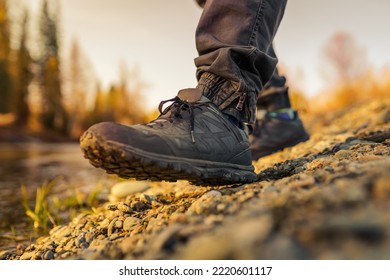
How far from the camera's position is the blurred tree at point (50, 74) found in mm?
23312

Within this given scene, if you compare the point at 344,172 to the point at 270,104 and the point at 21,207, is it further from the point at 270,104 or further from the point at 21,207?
the point at 21,207

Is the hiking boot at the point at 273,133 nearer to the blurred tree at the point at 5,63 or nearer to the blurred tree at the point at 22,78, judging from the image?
the blurred tree at the point at 5,63

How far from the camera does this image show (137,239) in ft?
2.77

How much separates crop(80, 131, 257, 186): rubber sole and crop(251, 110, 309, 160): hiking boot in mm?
885

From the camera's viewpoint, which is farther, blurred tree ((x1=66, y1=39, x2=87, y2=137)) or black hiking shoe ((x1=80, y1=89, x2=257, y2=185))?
blurred tree ((x1=66, y1=39, x2=87, y2=137))

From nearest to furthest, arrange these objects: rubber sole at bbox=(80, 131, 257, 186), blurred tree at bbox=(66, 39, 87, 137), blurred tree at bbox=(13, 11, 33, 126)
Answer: rubber sole at bbox=(80, 131, 257, 186) → blurred tree at bbox=(13, 11, 33, 126) → blurred tree at bbox=(66, 39, 87, 137)

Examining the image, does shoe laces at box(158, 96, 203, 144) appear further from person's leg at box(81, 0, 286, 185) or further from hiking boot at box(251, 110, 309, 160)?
hiking boot at box(251, 110, 309, 160)

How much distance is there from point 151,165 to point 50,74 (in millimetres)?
24768

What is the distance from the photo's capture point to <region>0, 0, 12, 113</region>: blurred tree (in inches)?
689

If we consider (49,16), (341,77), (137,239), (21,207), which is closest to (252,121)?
(137,239)

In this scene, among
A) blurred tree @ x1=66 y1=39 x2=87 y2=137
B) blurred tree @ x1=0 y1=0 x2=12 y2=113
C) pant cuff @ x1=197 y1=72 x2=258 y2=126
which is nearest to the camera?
pant cuff @ x1=197 y1=72 x2=258 y2=126

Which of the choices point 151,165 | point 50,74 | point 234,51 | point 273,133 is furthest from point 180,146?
point 50,74

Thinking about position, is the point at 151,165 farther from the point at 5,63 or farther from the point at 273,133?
the point at 5,63

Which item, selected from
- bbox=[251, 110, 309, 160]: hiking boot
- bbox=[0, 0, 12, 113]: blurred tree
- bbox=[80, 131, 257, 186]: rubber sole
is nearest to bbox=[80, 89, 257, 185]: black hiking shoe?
bbox=[80, 131, 257, 186]: rubber sole
